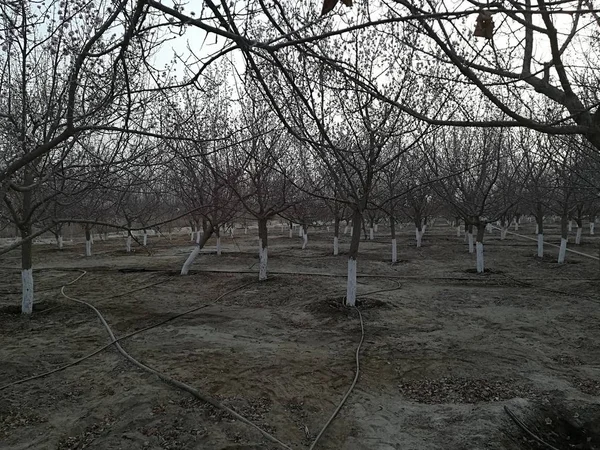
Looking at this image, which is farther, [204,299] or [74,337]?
[204,299]

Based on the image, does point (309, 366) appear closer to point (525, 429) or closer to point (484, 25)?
point (525, 429)

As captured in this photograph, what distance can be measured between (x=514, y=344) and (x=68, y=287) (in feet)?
33.4

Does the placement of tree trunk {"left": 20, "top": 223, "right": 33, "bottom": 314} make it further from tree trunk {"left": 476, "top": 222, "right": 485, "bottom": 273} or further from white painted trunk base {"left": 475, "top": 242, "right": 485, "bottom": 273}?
white painted trunk base {"left": 475, "top": 242, "right": 485, "bottom": 273}

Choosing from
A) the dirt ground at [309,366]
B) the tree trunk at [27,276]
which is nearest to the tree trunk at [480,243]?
the dirt ground at [309,366]

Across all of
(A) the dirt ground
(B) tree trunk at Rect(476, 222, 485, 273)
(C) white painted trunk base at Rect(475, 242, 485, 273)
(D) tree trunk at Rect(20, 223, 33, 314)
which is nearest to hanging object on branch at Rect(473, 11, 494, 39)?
(A) the dirt ground

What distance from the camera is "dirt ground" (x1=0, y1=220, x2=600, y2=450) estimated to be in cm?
379

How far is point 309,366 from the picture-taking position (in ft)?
17.4

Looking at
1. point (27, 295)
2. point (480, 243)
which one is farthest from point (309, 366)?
point (480, 243)

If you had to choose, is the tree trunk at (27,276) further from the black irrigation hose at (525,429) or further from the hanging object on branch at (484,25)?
the hanging object on branch at (484,25)

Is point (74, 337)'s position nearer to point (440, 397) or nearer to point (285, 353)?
point (285, 353)

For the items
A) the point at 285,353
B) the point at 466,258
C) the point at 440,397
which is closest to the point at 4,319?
the point at 285,353

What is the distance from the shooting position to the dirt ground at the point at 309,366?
3793mm

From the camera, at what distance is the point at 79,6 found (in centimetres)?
299

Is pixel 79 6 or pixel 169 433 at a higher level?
pixel 79 6
